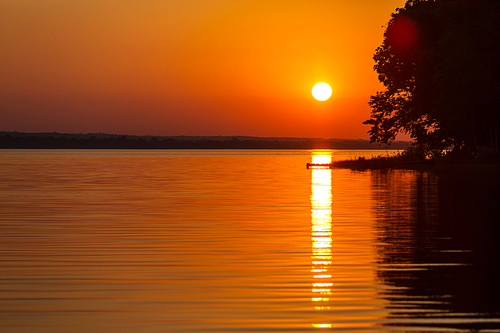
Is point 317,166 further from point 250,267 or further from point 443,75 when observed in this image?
point 250,267

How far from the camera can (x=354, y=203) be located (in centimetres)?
2573

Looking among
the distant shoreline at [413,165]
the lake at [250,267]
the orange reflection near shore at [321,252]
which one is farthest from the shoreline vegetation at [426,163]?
the orange reflection near shore at [321,252]

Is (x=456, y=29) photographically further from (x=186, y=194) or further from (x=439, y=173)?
(x=186, y=194)

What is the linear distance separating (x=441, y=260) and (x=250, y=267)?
3.91m

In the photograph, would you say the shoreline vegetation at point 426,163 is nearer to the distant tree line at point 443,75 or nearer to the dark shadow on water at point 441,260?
the distant tree line at point 443,75

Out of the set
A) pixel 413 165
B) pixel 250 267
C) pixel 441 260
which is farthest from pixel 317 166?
pixel 250 267

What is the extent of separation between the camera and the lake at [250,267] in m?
8.36

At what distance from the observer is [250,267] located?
39.7 feet

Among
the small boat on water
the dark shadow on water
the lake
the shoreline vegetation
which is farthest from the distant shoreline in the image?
the lake

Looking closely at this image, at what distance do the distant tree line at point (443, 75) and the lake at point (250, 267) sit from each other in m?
22.9

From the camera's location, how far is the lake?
836cm

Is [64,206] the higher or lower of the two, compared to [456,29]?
lower

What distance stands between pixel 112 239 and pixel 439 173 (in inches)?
1488

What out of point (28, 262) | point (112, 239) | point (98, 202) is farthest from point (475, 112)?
point (28, 262)
